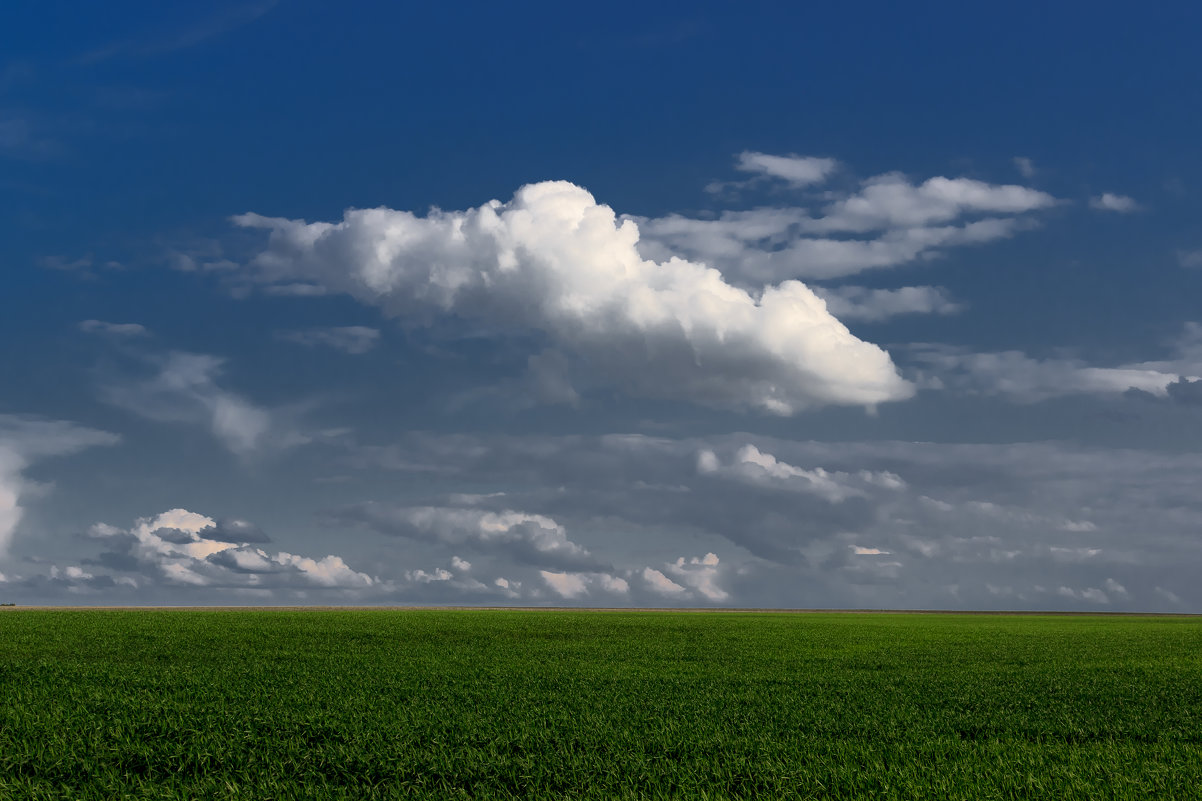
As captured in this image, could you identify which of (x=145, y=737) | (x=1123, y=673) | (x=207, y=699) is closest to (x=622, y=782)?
(x=145, y=737)

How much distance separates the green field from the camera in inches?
559

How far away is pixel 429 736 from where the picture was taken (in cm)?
1681

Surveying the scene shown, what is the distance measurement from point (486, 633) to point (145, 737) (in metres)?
37.9

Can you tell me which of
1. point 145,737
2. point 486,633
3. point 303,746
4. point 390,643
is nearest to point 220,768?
point 303,746

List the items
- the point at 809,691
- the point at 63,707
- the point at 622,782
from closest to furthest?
the point at 622,782 < the point at 63,707 < the point at 809,691

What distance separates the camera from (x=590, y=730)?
17719 millimetres

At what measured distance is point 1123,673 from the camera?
3519cm

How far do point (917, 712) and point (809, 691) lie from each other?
4.77 metres

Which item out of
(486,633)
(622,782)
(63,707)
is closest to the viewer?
(622,782)

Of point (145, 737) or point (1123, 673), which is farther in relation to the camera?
point (1123, 673)

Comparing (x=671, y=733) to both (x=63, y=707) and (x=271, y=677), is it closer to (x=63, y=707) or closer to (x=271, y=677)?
(x=63, y=707)

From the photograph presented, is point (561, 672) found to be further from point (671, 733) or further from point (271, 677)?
point (671, 733)

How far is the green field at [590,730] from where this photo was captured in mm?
14203

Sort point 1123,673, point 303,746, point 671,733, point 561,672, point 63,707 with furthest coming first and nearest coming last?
1. point 1123,673
2. point 561,672
3. point 63,707
4. point 671,733
5. point 303,746
